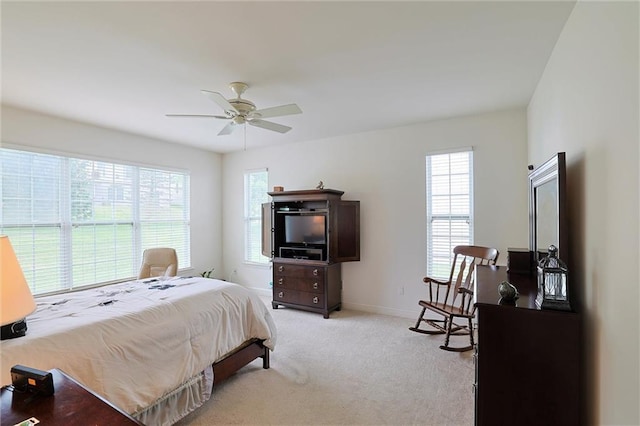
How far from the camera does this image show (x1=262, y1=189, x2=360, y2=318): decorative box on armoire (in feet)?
14.3

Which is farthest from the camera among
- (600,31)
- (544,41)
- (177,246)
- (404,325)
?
(177,246)

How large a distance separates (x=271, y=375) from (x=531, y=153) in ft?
11.5

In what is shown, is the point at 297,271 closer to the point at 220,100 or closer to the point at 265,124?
the point at 265,124

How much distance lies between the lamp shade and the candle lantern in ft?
7.55

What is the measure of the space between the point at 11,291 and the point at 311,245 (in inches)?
145

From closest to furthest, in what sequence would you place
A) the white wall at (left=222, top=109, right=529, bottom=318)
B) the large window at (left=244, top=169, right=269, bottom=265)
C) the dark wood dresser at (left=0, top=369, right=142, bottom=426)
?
the dark wood dresser at (left=0, top=369, right=142, bottom=426), the white wall at (left=222, top=109, right=529, bottom=318), the large window at (left=244, top=169, right=269, bottom=265)

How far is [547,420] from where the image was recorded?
148cm

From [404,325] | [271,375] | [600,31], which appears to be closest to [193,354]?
[271,375]

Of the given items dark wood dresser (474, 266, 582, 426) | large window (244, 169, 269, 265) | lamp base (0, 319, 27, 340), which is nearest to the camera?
dark wood dresser (474, 266, 582, 426)

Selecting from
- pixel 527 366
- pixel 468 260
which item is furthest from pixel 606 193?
pixel 468 260

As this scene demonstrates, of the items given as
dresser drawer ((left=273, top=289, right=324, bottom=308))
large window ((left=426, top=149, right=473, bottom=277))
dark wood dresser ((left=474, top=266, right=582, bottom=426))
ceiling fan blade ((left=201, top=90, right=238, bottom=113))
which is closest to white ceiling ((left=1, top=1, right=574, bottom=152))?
ceiling fan blade ((left=201, top=90, right=238, bottom=113))

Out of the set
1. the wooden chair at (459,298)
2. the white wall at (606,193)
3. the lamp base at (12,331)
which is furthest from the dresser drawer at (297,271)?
the lamp base at (12,331)

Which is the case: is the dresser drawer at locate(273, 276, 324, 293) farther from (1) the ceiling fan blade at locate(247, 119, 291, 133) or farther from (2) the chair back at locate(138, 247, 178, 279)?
(1) the ceiling fan blade at locate(247, 119, 291, 133)

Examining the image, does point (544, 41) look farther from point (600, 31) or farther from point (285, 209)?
point (285, 209)
